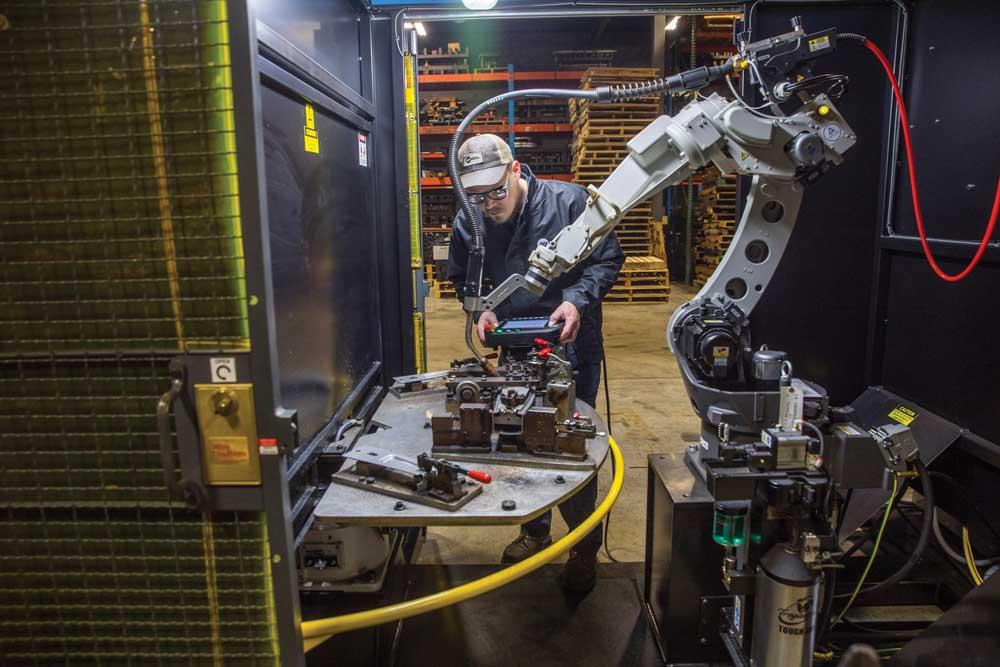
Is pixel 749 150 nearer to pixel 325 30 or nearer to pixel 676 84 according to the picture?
pixel 676 84

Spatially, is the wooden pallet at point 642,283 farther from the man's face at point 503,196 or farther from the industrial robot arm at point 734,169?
the industrial robot arm at point 734,169

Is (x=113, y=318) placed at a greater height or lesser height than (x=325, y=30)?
lesser

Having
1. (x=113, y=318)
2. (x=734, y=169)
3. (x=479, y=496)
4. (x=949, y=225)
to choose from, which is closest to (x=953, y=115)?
(x=949, y=225)

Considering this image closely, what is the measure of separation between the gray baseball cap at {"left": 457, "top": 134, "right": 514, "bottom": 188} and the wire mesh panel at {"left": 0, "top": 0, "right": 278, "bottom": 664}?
5.29ft

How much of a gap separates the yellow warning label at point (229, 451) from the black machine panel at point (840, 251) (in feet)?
9.32

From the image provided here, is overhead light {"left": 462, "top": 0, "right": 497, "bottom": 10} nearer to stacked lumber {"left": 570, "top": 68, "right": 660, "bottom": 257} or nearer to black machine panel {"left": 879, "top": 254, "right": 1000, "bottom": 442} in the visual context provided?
black machine panel {"left": 879, "top": 254, "right": 1000, "bottom": 442}

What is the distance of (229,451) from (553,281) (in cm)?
212

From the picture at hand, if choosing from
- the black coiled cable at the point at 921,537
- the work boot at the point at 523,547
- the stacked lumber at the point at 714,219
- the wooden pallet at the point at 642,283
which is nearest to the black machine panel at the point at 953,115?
the black coiled cable at the point at 921,537

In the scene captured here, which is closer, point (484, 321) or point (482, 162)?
point (482, 162)

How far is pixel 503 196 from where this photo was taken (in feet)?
9.47

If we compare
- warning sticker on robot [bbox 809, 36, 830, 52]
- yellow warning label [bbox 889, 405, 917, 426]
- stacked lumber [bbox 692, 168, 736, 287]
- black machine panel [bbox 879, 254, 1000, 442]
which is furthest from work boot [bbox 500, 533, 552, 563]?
stacked lumber [bbox 692, 168, 736, 287]

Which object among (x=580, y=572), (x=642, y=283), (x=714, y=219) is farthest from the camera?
(x=714, y=219)

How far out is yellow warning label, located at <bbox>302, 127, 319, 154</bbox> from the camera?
6.07ft

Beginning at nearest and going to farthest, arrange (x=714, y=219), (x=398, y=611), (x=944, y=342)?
(x=398, y=611) → (x=944, y=342) → (x=714, y=219)
